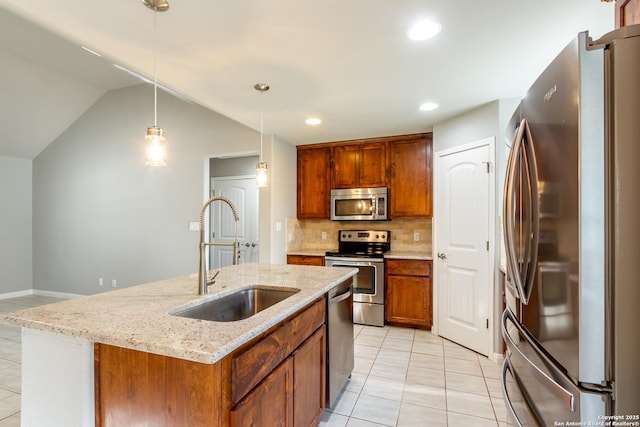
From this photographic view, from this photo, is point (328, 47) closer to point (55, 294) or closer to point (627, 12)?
point (627, 12)

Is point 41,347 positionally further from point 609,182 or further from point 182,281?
point 609,182

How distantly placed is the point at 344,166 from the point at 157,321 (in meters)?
3.29

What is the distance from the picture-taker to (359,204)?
403 cm

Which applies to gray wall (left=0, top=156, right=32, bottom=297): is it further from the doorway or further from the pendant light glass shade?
the pendant light glass shade

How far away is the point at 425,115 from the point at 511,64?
107cm

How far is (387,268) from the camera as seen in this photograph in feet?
12.0

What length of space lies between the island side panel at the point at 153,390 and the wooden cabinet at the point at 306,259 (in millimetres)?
2883

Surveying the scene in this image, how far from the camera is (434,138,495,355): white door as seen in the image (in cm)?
286

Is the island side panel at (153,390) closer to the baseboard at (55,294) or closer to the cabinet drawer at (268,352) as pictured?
the cabinet drawer at (268,352)

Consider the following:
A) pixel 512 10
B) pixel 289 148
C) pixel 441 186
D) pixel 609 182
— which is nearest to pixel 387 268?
pixel 441 186

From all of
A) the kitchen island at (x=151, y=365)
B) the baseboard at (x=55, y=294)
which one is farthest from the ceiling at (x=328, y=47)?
the baseboard at (x=55, y=294)

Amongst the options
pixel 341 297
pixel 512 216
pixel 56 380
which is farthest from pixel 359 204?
pixel 56 380

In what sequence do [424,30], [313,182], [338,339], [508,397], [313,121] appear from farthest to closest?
[313,182], [313,121], [338,339], [424,30], [508,397]

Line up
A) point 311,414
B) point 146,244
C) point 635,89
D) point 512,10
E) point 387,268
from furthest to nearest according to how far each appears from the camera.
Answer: point 146,244, point 387,268, point 311,414, point 512,10, point 635,89
